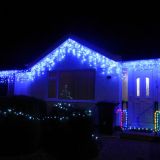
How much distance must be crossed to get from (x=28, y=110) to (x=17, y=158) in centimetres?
221

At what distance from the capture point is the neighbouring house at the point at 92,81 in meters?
14.2

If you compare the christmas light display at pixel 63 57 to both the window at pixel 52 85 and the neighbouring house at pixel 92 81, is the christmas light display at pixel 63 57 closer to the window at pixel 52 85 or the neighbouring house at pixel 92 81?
the neighbouring house at pixel 92 81

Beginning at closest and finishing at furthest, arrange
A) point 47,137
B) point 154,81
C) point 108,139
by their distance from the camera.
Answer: point 47,137, point 108,139, point 154,81

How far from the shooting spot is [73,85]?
56.4 ft

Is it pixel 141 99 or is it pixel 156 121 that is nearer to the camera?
pixel 156 121

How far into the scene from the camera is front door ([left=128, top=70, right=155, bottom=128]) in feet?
46.2

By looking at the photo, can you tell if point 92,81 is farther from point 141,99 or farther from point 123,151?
point 123,151

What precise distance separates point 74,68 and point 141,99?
403 cm

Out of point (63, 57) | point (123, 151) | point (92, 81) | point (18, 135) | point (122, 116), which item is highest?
point (63, 57)

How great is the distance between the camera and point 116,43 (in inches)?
685

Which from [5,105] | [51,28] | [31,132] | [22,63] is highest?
[51,28]

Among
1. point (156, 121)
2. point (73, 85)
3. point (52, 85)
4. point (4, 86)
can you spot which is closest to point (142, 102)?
point (156, 121)

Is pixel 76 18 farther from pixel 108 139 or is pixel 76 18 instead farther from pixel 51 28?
pixel 108 139

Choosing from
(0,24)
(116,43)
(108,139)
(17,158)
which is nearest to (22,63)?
(116,43)
